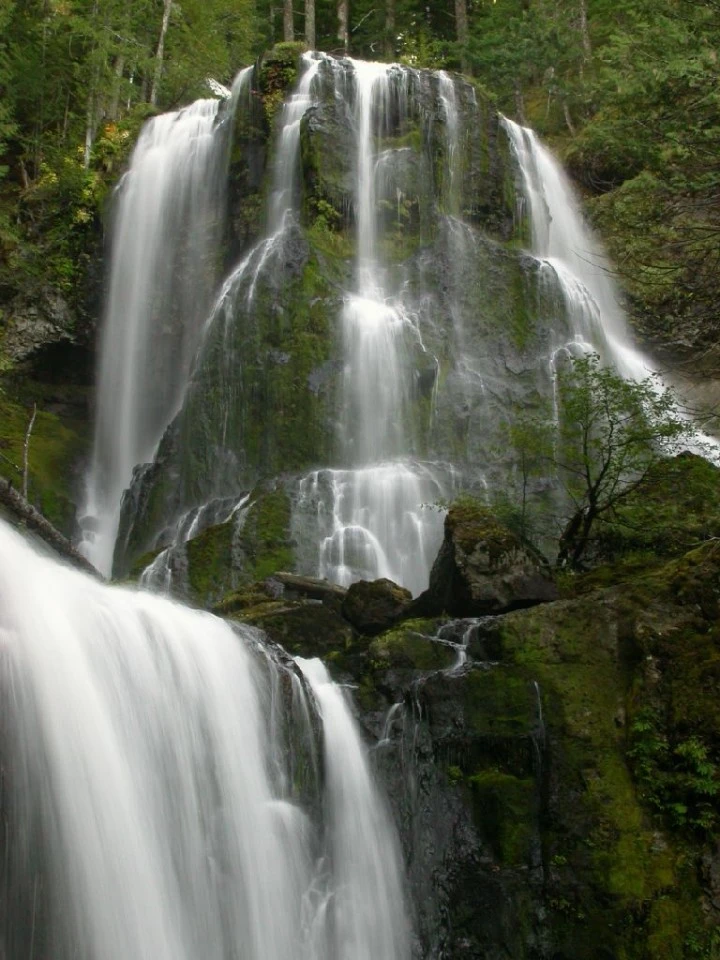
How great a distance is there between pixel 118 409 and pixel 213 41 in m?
15.4

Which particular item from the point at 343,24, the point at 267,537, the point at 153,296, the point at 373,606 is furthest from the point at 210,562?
the point at 343,24

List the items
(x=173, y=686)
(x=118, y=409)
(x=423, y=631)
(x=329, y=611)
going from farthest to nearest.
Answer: (x=118, y=409)
(x=329, y=611)
(x=423, y=631)
(x=173, y=686)

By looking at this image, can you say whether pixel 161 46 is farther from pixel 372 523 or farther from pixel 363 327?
pixel 372 523

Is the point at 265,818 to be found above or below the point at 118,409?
below

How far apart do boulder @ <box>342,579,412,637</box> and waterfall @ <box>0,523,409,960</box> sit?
1.65 meters

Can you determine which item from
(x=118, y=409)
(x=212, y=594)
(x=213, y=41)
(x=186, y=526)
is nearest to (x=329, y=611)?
(x=212, y=594)

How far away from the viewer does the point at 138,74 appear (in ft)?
100.0

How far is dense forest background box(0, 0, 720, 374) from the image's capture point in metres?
21.7

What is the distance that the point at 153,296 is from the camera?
889 inches

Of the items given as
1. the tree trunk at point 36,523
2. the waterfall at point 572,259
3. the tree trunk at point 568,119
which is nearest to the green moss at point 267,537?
the tree trunk at point 36,523

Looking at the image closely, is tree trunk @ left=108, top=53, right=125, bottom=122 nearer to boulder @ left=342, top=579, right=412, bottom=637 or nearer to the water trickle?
the water trickle

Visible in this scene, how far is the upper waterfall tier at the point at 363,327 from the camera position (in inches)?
615

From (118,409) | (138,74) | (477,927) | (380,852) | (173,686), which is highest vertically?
(138,74)

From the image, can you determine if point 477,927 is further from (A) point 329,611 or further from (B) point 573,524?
(B) point 573,524
